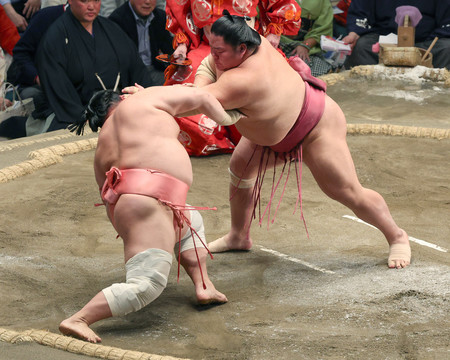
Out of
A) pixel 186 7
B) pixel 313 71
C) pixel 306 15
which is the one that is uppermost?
pixel 186 7

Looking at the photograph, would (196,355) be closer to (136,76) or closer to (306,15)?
(136,76)

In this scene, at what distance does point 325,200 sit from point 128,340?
5.55 feet

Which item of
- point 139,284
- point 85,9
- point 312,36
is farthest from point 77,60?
point 139,284

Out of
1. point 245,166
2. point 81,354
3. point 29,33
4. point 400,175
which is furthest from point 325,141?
point 29,33

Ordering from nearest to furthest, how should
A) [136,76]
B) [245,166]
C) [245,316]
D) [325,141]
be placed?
[245,316]
[325,141]
[245,166]
[136,76]

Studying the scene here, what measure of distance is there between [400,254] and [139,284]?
1018mm

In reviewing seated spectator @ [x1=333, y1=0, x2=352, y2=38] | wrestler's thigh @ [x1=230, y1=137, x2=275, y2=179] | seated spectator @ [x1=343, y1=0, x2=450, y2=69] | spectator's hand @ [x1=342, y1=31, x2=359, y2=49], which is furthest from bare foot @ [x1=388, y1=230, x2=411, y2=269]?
seated spectator @ [x1=333, y1=0, x2=352, y2=38]

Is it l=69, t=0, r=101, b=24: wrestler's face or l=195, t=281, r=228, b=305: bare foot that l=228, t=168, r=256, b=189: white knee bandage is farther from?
l=69, t=0, r=101, b=24: wrestler's face

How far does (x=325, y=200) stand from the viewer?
3.65 metres

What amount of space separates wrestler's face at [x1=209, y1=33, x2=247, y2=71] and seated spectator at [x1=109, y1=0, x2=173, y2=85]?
9.12ft

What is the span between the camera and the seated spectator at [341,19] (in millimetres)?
6387

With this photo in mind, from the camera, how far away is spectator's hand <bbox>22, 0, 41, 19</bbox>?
559 centimetres

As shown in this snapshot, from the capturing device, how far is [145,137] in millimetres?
2217

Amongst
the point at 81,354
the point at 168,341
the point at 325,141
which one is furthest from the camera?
the point at 325,141
